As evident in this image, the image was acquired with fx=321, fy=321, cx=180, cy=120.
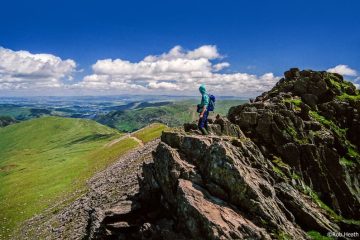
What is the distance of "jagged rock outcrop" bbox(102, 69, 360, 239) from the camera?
2925 centimetres

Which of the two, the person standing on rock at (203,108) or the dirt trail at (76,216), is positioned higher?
the person standing on rock at (203,108)

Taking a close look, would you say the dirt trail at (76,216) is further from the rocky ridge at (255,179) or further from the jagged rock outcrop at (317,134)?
the jagged rock outcrop at (317,134)

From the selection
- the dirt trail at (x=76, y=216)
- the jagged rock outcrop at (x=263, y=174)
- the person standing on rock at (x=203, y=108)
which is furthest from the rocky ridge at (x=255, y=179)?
the dirt trail at (x=76, y=216)

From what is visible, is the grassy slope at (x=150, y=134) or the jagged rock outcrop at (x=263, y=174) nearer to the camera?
the jagged rock outcrop at (x=263, y=174)

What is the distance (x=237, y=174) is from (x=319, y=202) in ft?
38.4

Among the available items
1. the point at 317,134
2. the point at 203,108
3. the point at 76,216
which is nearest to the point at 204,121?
the point at 203,108

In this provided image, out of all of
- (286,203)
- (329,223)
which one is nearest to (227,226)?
(286,203)

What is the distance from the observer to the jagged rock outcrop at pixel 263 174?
2925 centimetres

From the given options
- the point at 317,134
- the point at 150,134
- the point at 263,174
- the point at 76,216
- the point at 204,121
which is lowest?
the point at 76,216

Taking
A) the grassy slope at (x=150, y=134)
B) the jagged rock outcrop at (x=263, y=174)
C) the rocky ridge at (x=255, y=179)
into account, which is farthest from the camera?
the grassy slope at (x=150, y=134)

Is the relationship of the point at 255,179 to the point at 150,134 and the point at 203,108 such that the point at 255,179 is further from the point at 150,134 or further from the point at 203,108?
the point at 150,134

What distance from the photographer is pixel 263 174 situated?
34156 millimetres

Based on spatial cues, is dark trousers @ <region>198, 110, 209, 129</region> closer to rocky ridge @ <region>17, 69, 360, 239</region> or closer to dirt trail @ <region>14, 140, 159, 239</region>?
rocky ridge @ <region>17, 69, 360, 239</region>

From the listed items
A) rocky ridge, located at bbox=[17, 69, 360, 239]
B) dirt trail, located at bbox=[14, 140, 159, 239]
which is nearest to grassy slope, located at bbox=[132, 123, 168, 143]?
dirt trail, located at bbox=[14, 140, 159, 239]
